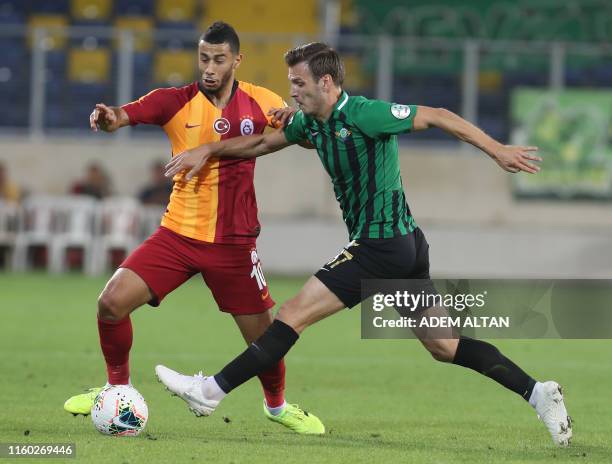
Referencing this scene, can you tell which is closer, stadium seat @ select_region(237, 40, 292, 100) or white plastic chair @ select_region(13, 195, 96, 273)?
stadium seat @ select_region(237, 40, 292, 100)

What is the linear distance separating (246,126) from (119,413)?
180cm

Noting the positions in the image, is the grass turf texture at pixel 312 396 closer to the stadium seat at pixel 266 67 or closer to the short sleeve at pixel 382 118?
the short sleeve at pixel 382 118

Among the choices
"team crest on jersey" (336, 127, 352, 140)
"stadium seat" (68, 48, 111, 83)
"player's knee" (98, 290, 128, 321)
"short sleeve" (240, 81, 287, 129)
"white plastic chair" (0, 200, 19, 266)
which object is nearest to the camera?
"team crest on jersey" (336, 127, 352, 140)

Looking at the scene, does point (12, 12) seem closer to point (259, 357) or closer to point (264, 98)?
point (264, 98)

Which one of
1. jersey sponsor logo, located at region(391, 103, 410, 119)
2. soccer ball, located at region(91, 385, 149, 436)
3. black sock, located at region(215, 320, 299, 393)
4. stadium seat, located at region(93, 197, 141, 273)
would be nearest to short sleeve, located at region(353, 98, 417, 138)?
jersey sponsor logo, located at region(391, 103, 410, 119)

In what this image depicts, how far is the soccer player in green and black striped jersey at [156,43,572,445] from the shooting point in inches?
280

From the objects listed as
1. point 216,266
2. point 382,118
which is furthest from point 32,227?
point 382,118

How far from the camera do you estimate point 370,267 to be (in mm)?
7207

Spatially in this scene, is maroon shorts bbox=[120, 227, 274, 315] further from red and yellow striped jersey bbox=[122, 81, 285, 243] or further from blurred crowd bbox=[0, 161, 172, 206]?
blurred crowd bbox=[0, 161, 172, 206]

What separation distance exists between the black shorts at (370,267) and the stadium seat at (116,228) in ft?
41.6

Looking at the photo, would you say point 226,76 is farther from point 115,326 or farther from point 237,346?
point 237,346

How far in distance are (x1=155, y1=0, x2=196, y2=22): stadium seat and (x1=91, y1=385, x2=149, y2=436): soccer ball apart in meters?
15.9

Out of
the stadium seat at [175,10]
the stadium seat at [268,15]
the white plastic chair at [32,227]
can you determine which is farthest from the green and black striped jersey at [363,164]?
the stadium seat at [268,15]

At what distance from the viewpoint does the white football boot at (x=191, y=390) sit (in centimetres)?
705
